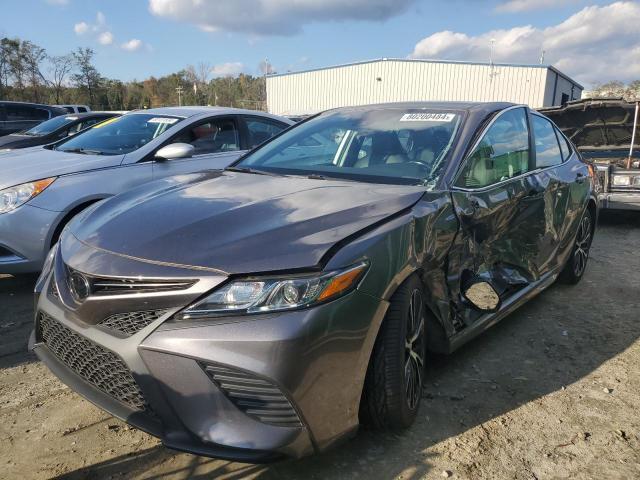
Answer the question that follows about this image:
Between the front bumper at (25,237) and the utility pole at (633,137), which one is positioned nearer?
the front bumper at (25,237)

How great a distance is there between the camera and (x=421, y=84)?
35562mm

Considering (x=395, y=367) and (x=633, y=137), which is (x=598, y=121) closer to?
(x=633, y=137)

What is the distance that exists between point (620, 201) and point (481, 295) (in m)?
5.49

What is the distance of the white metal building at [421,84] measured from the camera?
3278 cm

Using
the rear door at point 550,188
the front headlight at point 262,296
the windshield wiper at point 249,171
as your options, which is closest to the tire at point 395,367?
the front headlight at point 262,296

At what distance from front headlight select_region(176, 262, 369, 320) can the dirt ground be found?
777 mm

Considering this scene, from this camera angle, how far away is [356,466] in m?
2.27

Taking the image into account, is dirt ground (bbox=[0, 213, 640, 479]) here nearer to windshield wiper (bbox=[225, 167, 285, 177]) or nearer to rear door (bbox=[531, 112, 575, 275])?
rear door (bbox=[531, 112, 575, 275])

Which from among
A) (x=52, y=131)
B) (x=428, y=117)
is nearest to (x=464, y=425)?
(x=428, y=117)

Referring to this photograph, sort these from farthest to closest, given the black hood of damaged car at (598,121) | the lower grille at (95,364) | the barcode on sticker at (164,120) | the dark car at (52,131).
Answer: the dark car at (52,131), the black hood of damaged car at (598,121), the barcode on sticker at (164,120), the lower grille at (95,364)

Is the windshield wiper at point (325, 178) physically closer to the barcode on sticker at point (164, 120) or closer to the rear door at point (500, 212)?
the rear door at point (500, 212)

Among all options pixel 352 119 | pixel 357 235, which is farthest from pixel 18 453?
pixel 352 119

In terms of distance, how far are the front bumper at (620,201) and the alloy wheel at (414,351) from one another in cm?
596

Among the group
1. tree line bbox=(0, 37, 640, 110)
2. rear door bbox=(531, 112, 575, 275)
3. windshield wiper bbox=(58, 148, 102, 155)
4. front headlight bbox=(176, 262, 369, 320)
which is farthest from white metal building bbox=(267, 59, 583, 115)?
front headlight bbox=(176, 262, 369, 320)
